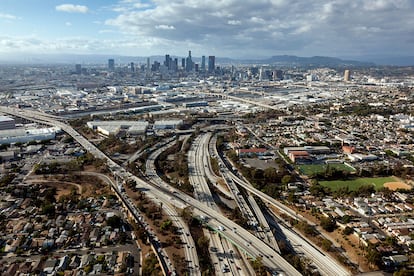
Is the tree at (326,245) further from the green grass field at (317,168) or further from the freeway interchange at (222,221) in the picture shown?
the green grass field at (317,168)

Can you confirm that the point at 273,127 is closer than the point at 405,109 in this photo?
Yes

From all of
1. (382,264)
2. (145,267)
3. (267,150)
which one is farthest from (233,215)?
(267,150)

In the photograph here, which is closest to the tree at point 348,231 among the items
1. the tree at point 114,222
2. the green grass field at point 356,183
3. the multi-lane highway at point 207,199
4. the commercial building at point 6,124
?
the green grass field at point 356,183

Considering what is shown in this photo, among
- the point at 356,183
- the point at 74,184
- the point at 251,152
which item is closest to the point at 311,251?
the point at 356,183

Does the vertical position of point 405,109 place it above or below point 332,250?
above

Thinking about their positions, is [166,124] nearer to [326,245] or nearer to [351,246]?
[326,245]

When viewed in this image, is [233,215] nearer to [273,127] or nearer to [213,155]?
[213,155]

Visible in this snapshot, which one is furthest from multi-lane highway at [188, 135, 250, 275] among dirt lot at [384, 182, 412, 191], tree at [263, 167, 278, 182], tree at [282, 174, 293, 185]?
dirt lot at [384, 182, 412, 191]
